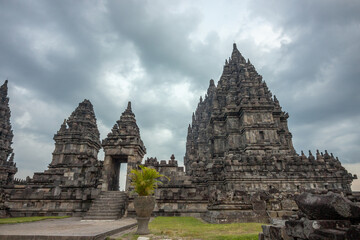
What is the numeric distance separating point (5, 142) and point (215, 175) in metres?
46.1

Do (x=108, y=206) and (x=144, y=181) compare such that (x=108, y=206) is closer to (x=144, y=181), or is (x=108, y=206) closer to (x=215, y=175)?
(x=144, y=181)

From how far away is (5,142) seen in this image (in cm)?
4400

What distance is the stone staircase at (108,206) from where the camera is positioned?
1295 cm

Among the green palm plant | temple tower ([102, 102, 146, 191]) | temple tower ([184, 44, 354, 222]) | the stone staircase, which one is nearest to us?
the green palm plant

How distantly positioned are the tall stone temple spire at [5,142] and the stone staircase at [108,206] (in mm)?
35472

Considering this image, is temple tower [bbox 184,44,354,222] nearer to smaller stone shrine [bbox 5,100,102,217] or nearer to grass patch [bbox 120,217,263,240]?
grass patch [bbox 120,217,263,240]

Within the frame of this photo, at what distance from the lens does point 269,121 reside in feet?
87.0

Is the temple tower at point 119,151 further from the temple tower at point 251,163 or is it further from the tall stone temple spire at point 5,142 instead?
the tall stone temple spire at point 5,142

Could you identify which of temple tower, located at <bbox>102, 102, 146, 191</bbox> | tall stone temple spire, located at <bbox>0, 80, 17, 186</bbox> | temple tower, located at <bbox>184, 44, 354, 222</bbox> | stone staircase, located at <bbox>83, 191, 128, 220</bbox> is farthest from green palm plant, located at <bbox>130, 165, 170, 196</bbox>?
tall stone temple spire, located at <bbox>0, 80, 17, 186</bbox>

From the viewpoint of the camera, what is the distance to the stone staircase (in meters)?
13.0

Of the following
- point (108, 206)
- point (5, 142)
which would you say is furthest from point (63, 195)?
point (5, 142)

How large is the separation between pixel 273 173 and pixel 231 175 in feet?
13.5

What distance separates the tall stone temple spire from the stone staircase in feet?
116

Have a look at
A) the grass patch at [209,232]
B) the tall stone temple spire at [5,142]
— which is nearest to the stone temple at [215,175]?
the grass patch at [209,232]
